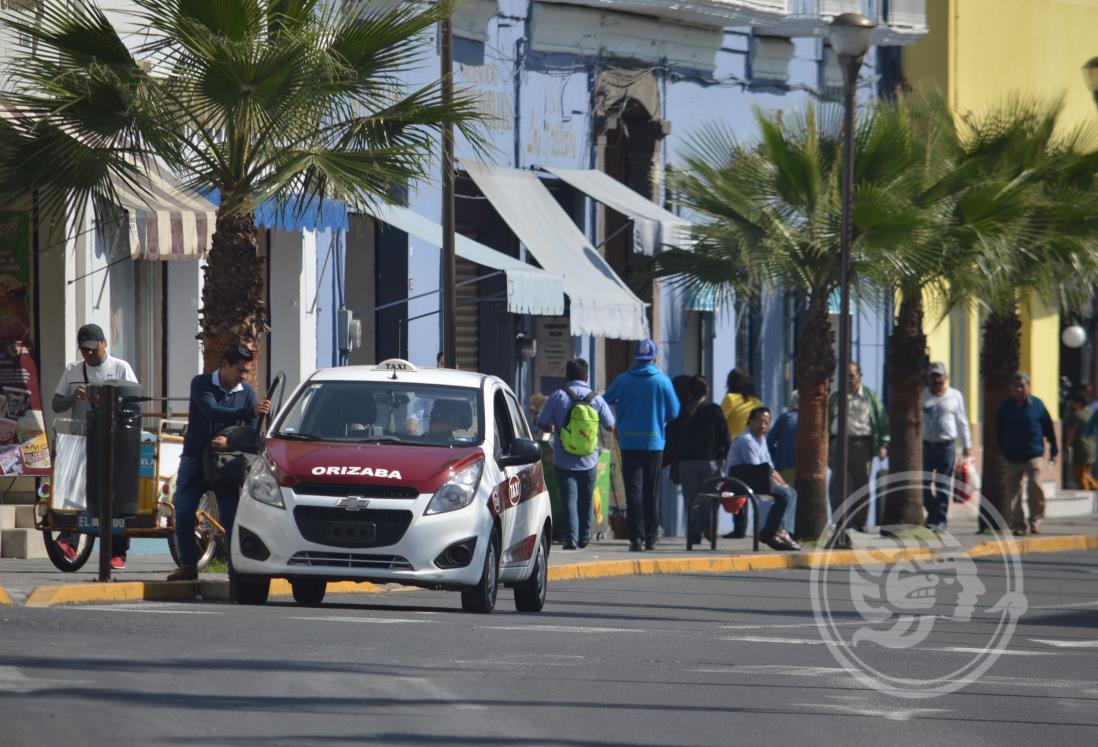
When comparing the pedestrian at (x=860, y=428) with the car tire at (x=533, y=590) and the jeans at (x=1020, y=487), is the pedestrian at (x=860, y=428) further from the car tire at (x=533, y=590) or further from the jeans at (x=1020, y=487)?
the car tire at (x=533, y=590)

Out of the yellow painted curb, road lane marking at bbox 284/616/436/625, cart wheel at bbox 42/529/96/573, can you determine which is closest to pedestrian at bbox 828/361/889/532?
cart wheel at bbox 42/529/96/573

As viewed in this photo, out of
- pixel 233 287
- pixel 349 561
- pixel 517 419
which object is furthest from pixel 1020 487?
pixel 349 561

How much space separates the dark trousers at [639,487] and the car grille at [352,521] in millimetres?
7899

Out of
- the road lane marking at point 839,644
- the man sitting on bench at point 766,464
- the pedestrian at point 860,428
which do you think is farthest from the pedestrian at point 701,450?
the road lane marking at point 839,644

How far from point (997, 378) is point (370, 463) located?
578 inches

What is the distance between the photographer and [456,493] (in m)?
13.9

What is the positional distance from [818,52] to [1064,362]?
1133 cm

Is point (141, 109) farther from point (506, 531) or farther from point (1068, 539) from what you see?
point (1068, 539)

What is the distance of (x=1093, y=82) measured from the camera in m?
26.7

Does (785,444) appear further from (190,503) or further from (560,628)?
(560,628)

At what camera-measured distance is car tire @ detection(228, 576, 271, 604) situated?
1420cm

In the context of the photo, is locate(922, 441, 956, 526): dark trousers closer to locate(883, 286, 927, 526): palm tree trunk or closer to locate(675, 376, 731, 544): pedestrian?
locate(883, 286, 927, 526): palm tree trunk

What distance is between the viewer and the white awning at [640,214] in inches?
1011

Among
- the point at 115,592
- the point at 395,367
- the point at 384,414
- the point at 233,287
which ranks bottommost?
the point at 115,592
